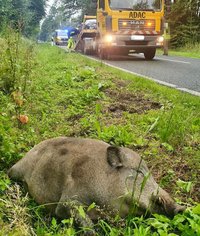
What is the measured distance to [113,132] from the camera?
446cm

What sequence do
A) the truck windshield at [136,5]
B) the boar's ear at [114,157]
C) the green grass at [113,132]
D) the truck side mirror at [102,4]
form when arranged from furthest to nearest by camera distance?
the truck side mirror at [102,4] → the truck windshield at [136,5] → the boar's ear at [114,157] → the green grass at [113,132]

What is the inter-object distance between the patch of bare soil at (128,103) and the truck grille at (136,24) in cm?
948

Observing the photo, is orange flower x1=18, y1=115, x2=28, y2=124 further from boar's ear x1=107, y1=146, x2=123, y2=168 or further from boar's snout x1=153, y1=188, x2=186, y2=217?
boar's snout x1=153, y1=188, x2=186, y2=217

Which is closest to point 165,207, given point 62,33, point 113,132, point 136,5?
point 113,132

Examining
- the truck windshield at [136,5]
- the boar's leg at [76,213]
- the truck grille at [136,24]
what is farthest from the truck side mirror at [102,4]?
the boar's leg at [76,213]

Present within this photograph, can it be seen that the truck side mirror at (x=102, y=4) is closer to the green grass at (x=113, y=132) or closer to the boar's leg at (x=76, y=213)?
the green grass at (x=113, y=132)

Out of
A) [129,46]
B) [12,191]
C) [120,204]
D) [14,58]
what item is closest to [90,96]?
[14,58]

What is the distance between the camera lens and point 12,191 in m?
3.35

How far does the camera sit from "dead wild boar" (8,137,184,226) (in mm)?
2744

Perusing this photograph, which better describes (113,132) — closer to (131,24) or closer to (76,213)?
(76,213)

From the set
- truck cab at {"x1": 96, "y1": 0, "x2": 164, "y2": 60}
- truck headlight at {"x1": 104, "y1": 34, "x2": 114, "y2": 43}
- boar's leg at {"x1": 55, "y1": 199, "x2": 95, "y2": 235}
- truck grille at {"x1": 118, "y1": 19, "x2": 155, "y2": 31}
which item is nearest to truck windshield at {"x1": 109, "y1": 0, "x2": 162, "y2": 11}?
truck cab at {"x1": 96, "y1": 0, "x2": 164, "y2": 60}

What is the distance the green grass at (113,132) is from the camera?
2723 mm

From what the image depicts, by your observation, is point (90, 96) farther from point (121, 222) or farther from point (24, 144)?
point (121, 222)

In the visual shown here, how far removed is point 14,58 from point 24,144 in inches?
85.6
